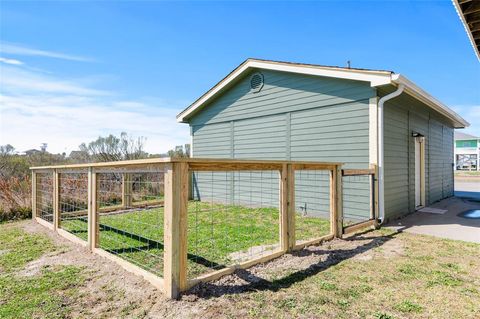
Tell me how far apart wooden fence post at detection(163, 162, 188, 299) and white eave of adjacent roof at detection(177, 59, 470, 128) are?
4.75m

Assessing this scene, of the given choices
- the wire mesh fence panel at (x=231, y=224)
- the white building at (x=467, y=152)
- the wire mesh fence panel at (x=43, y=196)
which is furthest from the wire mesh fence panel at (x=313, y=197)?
the white building at (x=467, y=152)

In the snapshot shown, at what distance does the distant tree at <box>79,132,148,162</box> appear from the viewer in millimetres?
11842

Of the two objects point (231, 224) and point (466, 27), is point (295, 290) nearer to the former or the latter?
point (231, 224)

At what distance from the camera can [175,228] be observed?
2.57 m

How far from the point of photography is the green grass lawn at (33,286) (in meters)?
2.43

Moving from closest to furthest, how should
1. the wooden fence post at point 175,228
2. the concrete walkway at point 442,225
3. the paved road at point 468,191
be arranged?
1. the wooden fence post at point 175,228
2. the concrete walkway at point 442,225
3. the paved road at point 468,191

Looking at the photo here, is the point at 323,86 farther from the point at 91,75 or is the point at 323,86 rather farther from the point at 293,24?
the point at 91,75

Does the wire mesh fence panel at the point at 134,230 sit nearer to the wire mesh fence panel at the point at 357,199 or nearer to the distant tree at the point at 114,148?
the distant tree at the point at 114,148

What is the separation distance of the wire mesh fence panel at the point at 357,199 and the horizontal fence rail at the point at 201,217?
0.08ft

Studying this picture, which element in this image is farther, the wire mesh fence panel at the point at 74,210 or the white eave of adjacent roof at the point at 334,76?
the white eave of adjacent roof at the point at 334,76

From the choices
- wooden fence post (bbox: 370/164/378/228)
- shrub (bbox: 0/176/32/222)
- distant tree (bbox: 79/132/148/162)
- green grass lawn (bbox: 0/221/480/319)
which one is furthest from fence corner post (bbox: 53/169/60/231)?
distant tree (bbox: 79/132/148/162)

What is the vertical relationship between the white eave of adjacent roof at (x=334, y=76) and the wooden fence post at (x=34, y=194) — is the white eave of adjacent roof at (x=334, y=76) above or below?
above

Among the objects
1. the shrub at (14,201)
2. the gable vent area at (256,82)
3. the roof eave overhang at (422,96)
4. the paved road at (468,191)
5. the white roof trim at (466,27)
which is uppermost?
the gable vent area at (256,82)

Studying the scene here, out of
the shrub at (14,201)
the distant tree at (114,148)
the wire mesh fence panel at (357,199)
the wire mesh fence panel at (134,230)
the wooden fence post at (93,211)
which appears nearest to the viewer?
the wire mesh fence panel at (134,230)
